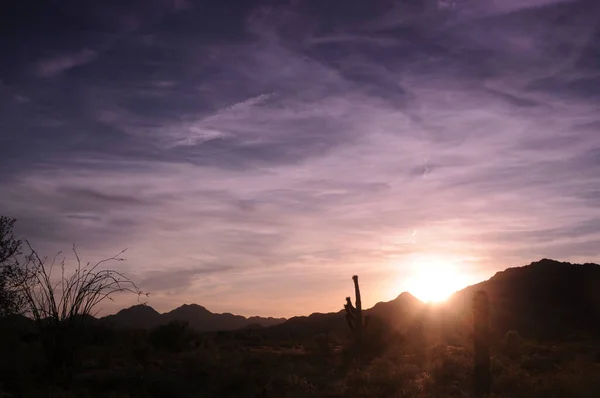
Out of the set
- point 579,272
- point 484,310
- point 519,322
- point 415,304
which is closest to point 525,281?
point 579,272

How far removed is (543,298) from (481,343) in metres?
69.5

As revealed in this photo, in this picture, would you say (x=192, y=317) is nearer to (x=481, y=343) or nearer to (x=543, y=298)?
(x=543, y=298)

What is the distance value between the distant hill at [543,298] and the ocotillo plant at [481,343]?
49136mm

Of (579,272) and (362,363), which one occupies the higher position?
(579,272)

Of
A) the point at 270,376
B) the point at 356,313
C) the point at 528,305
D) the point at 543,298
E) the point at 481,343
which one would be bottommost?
the point at 270,376

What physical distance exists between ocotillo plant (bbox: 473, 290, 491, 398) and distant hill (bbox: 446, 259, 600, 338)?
49.1 metres

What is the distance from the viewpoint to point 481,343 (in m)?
19.9

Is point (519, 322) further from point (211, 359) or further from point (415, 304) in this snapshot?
point (211, 359)

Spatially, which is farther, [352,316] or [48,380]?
[352,316]

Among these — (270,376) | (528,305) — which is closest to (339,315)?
(528,305)

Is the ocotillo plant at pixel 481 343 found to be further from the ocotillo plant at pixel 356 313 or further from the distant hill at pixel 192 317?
the distant hill at pixel 192 317

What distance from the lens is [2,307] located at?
25.1m

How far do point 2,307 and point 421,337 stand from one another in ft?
92.5

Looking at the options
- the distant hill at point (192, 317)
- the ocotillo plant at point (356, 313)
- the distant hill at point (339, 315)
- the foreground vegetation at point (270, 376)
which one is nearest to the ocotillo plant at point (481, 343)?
the foreground vegetation at point (270, 376)
